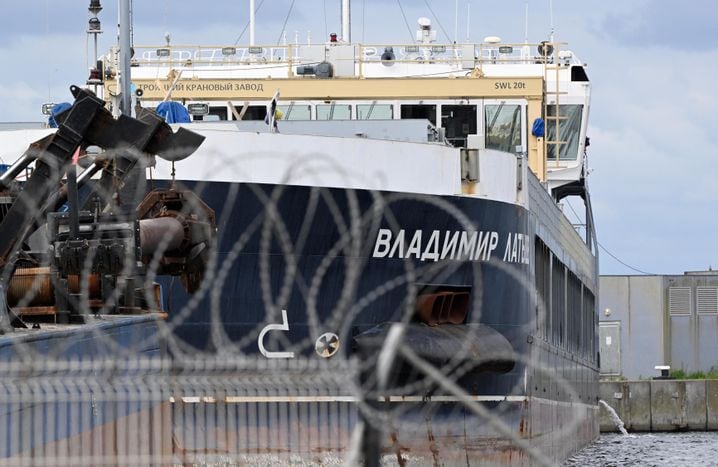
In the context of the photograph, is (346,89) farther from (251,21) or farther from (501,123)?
(251,21)

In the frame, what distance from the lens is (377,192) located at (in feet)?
54.4

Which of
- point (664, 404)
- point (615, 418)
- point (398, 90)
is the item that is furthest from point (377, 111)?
point (664, 404)

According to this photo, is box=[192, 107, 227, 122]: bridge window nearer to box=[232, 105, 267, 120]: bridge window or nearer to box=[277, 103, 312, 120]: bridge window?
box=[232, 105, 267, 120]: bridge window

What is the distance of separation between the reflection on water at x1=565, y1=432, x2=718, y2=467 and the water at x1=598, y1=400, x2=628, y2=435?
293 millimetres

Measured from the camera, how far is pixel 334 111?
74.1 ft

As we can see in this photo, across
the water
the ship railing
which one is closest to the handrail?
the ship railing

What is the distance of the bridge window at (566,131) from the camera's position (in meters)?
26.4

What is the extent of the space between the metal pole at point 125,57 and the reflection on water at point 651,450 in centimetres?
1466

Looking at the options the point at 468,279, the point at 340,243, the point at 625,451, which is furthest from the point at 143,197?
the point at 625,451

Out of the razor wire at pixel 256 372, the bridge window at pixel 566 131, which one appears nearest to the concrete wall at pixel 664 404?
the bridge window at pixel 566 131

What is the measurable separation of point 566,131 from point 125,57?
12774mm

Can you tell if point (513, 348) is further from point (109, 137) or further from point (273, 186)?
point (109, 137)

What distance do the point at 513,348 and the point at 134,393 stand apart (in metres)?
9.39

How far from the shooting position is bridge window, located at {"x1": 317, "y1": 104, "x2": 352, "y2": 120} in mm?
22500
